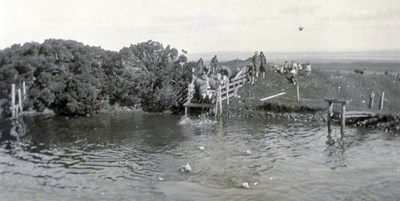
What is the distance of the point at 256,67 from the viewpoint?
18.5m

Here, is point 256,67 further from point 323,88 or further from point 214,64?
point 323,88

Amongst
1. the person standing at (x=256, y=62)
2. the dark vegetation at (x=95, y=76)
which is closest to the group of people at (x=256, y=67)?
the person standing at (x=256, y=62)

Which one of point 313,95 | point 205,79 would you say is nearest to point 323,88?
point 313,95

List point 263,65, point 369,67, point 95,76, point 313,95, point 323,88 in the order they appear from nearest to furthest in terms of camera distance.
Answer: point 313,95
point 95,76
point 323,88
point 263,65
point 369,67

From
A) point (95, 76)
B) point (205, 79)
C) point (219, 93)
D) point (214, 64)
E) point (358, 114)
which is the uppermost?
point (214, 64)

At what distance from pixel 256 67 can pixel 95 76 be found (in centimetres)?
615

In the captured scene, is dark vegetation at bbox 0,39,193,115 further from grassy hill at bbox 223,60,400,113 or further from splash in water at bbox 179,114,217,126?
grassy hill at bbox 223,60,400,113

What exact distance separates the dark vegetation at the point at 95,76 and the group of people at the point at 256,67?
2.46 m

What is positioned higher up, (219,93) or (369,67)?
(369,67)

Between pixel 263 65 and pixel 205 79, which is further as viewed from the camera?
pixel 263 65

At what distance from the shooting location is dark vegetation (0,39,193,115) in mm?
16359

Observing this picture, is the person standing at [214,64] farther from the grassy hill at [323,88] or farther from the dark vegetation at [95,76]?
the grassy hill at [323,88]

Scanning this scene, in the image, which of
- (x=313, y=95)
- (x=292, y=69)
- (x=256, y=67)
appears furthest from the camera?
(x=292, y=69)

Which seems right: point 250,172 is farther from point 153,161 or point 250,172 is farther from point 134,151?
point 134,151
